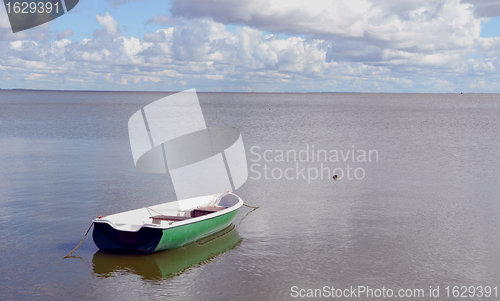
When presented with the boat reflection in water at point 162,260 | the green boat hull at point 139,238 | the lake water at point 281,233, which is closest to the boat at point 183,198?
the green boat hull at point 139,238

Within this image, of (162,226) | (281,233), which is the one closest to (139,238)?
(162,226)

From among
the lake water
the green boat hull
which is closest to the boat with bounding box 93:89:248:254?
the green boat hull

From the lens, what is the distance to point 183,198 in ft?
58.4

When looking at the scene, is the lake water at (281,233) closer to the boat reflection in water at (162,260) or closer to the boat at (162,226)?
the boat reflection in water at (162,260)

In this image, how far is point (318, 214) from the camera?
15945 millimetres

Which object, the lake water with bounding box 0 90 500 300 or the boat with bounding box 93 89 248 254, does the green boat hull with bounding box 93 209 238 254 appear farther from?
the lake water with bounding box 0 90 500 300

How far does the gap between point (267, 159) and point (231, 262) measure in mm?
14930

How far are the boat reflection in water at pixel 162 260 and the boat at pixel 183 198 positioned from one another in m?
0.19

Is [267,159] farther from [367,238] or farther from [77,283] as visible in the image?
[77,283]

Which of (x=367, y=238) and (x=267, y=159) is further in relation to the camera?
(x=267, y=159)

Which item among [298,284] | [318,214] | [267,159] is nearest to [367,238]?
[318,214]

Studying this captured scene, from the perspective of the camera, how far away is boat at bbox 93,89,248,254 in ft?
39.3

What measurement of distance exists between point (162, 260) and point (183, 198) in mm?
5856

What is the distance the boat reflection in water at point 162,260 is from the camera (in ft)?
36.9
